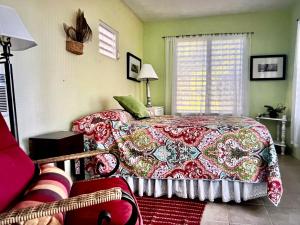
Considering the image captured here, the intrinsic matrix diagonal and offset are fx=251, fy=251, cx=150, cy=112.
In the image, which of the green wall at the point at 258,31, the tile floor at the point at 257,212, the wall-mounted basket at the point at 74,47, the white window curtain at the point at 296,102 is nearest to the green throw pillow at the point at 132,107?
the wall-mounted basket at the point at 74,47

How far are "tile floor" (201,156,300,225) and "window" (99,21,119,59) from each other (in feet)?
7.93

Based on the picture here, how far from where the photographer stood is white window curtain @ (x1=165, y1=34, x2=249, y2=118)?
465cm

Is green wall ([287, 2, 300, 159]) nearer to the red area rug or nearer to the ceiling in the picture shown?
the ceiling

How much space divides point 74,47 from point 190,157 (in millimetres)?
1629

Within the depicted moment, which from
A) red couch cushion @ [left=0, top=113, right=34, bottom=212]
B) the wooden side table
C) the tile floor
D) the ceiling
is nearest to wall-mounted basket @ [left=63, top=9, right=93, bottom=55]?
red couch cushion @ [left=0, top=113, right=34, bottom=212]

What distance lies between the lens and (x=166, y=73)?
5031 millimetres

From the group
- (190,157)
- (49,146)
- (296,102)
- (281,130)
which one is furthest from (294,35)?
(49,146)

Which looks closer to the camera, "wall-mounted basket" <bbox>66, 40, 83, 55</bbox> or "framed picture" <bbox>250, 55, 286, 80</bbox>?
"wall-mounted basket" <bbox>66, 40, 83, 55</bbox>

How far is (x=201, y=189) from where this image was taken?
2359 mm

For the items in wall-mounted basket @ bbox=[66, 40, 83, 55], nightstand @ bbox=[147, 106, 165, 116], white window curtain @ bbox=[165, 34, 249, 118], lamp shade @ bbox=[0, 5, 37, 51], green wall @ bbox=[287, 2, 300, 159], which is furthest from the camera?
white window curtain @ bbox=[165, 34, 249, 118]

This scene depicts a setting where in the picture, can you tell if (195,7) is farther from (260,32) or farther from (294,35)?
(294,35)

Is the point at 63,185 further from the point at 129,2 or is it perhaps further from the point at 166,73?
the point at 166,73

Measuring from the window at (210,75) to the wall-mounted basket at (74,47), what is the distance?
8.37 ft

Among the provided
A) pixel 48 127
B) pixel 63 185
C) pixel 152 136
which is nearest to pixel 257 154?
pixel 152 136
